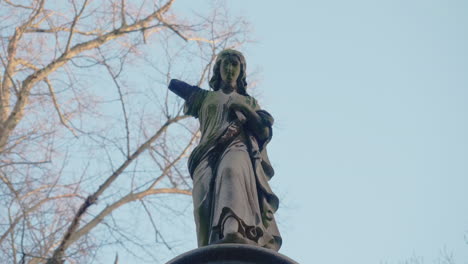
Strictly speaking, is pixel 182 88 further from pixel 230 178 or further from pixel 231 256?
pixel 231 256

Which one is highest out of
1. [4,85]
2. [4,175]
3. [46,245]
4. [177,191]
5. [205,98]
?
[4,85]

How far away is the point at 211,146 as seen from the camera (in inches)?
229

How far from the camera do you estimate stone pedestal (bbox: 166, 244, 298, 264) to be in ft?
14.9

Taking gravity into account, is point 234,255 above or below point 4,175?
below

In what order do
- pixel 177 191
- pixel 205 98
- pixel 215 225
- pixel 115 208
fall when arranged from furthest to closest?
pixel 177 191 < pixel 115 208 < pixel 205 98 < pixel 215 225

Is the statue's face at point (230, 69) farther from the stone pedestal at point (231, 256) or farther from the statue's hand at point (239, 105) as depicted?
the stone pedestal at point (231, 256)

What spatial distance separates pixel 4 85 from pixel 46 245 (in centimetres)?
372

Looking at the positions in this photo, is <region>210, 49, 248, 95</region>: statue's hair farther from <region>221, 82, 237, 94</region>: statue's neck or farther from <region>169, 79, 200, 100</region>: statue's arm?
<region>169, 79, 200, 100</region>: statue's arm

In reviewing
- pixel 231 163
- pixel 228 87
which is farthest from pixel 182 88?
pixel 231 163

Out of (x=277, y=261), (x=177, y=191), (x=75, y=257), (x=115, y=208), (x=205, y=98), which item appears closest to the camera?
(x=277, y=261)

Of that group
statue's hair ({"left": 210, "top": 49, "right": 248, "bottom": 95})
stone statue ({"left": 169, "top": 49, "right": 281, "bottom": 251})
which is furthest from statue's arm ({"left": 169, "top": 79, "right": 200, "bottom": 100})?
statue's hair ({"left": 210, "top": 49, "right": 248, "bottom": 95})

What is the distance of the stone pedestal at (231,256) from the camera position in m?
4.55

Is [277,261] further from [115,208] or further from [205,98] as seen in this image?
[115,208]

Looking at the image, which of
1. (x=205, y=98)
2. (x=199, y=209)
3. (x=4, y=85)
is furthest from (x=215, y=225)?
(x=4, y=85)
